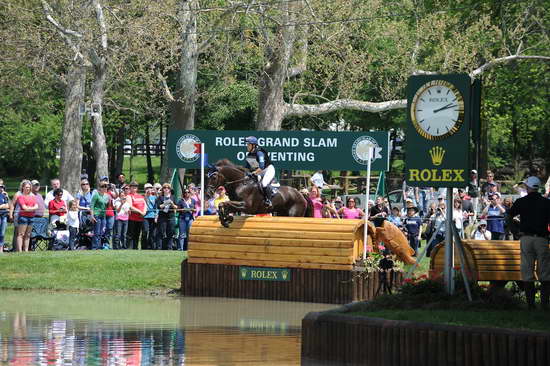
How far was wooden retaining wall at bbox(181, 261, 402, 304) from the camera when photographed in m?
22.5

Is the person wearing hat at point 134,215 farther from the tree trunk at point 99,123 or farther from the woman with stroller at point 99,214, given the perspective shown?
the tree trunk at point 99,123

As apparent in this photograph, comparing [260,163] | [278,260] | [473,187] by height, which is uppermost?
[260,163]

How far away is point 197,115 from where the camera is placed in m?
62.8

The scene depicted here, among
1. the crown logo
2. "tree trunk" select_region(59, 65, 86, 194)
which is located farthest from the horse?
"tree trunk" select_region(59, 65, 86, 194)

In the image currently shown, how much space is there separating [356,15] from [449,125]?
86.4ft

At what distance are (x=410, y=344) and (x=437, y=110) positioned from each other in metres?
4.21

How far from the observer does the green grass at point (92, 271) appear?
24.3 metres

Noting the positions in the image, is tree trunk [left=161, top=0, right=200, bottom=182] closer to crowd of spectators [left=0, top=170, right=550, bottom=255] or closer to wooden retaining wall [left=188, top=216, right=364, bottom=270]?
crowd of spectators [left=0, top=170, right=550, bottom=255]

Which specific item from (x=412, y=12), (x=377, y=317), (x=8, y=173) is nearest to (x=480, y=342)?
(x=377, y=317)

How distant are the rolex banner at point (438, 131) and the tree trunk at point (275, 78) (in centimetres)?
2431

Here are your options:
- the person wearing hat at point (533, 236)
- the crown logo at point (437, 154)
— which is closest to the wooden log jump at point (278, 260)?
the person wearing hat at point (533, 236)

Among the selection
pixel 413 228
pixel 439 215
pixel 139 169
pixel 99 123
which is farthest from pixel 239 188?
pixel 139 169

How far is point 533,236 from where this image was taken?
671 inches

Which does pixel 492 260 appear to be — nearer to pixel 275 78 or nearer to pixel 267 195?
pixel 267 195
